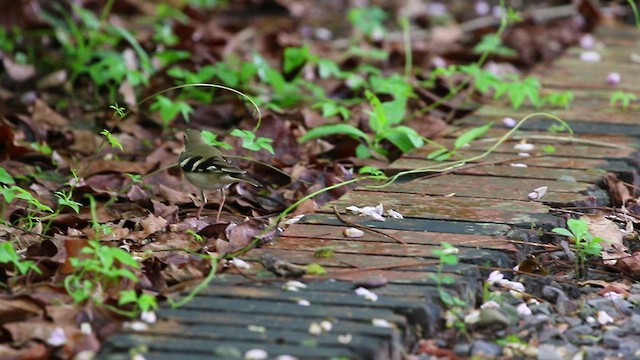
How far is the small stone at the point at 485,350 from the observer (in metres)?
2.87

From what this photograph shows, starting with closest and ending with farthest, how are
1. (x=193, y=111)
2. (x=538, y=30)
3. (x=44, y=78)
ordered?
(x=193, y=111), (x=44, y=78), (x=538, y=30)

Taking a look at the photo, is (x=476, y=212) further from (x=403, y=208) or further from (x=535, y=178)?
(x=535, y=178)

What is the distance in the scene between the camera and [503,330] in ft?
9.85

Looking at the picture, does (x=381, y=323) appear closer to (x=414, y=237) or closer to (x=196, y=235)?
(x=414, y=237)

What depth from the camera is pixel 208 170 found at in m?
3.83

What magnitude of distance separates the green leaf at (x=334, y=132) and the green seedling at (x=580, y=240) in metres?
1.23

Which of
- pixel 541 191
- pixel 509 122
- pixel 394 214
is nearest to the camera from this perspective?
pixel 394 214

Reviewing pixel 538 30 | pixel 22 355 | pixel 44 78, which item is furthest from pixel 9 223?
pixel 538 30

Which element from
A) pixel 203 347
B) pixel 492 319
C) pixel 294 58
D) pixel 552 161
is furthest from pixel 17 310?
pixel 294 58

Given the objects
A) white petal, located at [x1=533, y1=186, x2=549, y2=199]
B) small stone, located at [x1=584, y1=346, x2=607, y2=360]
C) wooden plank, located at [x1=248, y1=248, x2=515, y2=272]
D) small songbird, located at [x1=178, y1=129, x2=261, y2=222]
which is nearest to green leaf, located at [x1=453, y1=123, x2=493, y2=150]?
white petal, located at [x1=533, y1=186, x2=549, y2=199]

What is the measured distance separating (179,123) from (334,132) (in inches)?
39.9

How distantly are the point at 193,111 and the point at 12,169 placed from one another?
1014 millimetres

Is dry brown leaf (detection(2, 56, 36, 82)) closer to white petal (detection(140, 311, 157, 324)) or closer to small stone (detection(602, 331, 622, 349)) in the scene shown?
white petal (detection(140, 311, 157, 324))

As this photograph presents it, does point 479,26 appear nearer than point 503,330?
No
